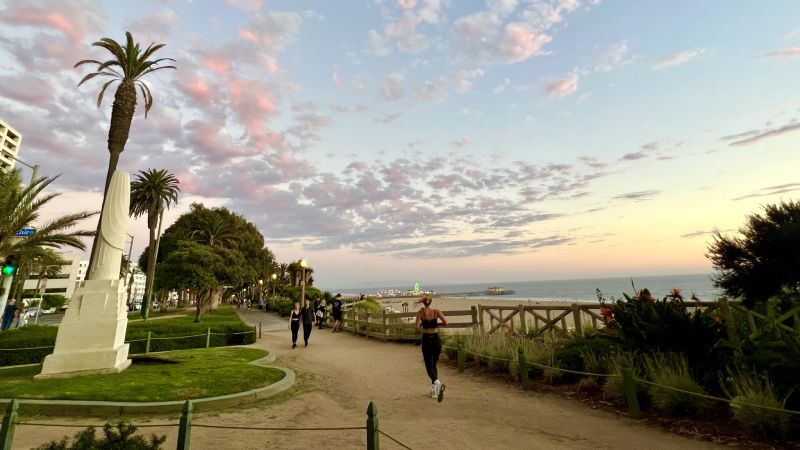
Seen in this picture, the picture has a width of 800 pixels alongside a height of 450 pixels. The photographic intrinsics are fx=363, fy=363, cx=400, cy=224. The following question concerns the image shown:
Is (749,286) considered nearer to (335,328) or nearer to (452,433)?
(452,433)

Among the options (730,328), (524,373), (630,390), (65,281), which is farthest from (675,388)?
(65,281)

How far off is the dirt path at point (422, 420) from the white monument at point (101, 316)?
12.5ft

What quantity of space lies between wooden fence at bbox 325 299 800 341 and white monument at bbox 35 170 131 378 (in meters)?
9.72

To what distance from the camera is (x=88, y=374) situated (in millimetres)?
9180

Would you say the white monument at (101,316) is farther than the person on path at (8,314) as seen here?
No

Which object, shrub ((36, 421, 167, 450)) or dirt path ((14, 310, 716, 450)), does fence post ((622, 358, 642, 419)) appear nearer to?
dirt path ((14, 310, 716, 450))

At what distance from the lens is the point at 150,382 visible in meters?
8.19

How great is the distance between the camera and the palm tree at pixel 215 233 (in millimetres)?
45594

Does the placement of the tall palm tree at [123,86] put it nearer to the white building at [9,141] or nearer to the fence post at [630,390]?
the fence post at [630,390]

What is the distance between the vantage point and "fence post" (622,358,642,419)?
250 inches

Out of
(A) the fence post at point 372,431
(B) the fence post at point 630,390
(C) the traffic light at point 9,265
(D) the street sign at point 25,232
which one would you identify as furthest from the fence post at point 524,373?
(C) the traffic light at point 9,265

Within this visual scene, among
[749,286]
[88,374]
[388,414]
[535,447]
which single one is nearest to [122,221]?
[88,374]

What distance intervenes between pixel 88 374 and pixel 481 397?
9754 mm

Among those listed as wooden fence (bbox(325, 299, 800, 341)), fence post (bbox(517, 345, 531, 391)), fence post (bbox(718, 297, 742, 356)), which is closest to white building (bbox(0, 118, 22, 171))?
wooden fence (bbox(325, 299, 800, 341))
